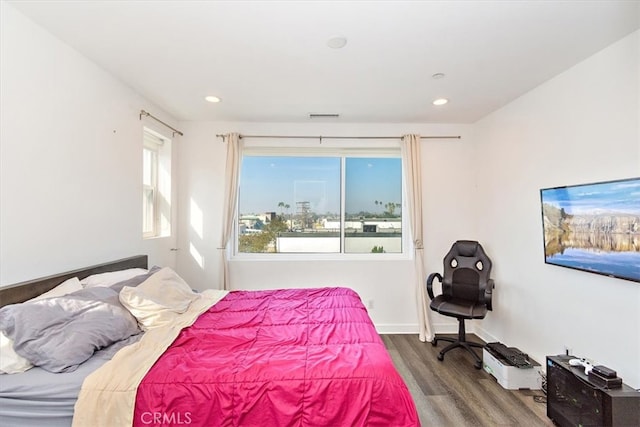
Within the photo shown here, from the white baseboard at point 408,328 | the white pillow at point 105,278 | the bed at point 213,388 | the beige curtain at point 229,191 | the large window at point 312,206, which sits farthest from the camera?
the large window at point 312,206

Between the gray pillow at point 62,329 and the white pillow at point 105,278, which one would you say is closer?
the gray pillow at point 62,329

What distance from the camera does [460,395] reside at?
2545mm

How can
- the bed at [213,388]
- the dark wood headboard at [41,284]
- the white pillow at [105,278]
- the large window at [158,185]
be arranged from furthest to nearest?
the large window at [158,185] < the white pillow at [105,278] < the dark wood headboard at [41,284] < the bed at [213,388]

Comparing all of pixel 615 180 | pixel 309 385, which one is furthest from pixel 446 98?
pixel 309 385

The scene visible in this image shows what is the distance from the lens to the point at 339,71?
259cm

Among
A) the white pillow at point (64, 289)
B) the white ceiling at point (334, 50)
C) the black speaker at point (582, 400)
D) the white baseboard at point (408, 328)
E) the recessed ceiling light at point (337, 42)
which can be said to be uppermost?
the white ceiling at point (334, 50)

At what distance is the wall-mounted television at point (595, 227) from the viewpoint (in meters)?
2.00

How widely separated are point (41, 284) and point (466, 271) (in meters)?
3.86

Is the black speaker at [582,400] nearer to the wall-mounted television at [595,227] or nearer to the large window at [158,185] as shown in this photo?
the wall-mounted television at [595,227]

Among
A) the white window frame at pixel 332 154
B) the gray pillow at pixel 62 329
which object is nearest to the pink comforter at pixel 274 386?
the gray pillow at pixel 62 329

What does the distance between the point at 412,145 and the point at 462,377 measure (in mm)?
2694

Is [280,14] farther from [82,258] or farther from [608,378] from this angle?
[608,378]

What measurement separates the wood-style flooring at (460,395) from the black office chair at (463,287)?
0.18 metres

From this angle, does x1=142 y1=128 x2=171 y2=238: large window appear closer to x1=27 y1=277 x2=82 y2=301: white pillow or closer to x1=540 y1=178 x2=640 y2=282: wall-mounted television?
x1=27 y1=277 x2=82 y2=301: white pillow
